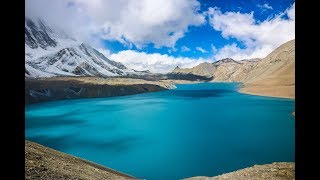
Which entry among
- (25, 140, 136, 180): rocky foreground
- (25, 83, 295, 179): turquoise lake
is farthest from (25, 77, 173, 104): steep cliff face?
(25, 140, 136, 180): rocky foreground

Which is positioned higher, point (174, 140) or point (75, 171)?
point (75, 171)

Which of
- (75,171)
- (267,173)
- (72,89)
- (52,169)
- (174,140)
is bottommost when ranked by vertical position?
(174,140)

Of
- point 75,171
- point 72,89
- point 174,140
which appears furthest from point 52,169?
point 72,89

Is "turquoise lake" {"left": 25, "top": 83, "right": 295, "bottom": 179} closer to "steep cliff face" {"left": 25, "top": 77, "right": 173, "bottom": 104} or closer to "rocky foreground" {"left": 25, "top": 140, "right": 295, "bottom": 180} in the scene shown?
"rocky foreground" {"left": 25, "top": 140, "right": 295, "bottom": 180}

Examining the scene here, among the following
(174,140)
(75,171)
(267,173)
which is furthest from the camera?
(174,140)

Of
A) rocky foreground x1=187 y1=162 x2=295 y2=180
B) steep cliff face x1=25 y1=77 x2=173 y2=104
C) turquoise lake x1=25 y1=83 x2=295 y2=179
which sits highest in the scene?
steep cliff face x1=25 y1=77 x2=173 y2=104

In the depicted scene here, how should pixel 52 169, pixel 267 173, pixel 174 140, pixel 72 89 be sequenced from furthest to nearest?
pixel 72 89 < pixel 174 140 < pixel 267 173 < pixel 52 169

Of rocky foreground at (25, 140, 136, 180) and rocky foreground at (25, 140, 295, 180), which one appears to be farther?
rocky foreground at (25, 140, 295, 180)

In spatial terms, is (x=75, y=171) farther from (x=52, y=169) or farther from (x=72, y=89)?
(x=72, y=89)

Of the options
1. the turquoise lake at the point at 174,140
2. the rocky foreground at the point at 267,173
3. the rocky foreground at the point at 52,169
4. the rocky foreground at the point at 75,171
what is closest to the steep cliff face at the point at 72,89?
the turquoise lake at the point at 174,140

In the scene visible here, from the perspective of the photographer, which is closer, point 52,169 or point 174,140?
point 52,169
